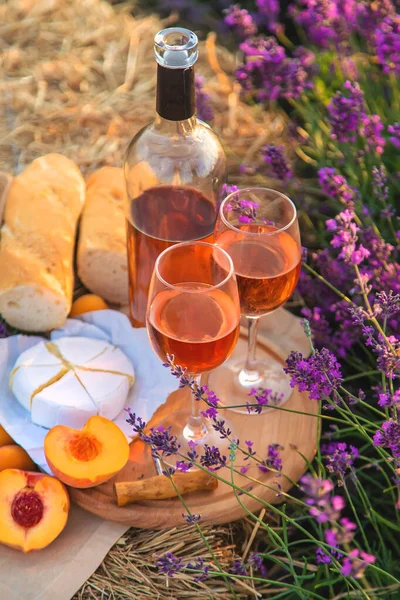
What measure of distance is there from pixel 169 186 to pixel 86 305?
0.42 metres

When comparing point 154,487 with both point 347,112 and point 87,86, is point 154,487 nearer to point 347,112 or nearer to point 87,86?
point 347,112

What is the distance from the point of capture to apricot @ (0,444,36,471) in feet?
5.27

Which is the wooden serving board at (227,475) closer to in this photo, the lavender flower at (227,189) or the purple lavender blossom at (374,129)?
the lavender flower at (227,189)

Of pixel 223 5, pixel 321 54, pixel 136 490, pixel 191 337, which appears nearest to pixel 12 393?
pixel 136 490

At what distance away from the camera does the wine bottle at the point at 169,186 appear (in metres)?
1.72

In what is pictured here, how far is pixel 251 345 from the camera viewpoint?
183 centimetres

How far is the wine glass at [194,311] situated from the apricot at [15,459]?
41 centimetres

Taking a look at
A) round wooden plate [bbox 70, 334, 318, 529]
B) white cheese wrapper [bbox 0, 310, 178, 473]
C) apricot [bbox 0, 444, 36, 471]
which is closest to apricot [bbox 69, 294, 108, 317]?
white cheese wrapper [bbox 0, 310, 178, 473]

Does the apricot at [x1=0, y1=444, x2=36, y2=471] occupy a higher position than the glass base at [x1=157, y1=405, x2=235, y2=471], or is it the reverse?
Answer: the apricot at [x1=0, y1=444, x2=36, y2=471]

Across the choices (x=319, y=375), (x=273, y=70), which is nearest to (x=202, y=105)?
(x=273, y=70)

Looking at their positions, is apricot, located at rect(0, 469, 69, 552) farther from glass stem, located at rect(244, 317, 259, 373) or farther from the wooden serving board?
glass stem, located at rect(244, 317, 259, 373)

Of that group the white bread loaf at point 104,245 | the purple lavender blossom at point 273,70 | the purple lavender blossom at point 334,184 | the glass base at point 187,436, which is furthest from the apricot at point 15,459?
the purple lavender blossom at point 273,70

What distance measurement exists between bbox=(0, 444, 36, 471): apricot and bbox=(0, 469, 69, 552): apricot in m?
0.08

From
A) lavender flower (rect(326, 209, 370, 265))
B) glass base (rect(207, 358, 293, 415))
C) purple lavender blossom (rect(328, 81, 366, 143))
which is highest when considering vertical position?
lavender flower (rect(326, 209, 370, 265))
